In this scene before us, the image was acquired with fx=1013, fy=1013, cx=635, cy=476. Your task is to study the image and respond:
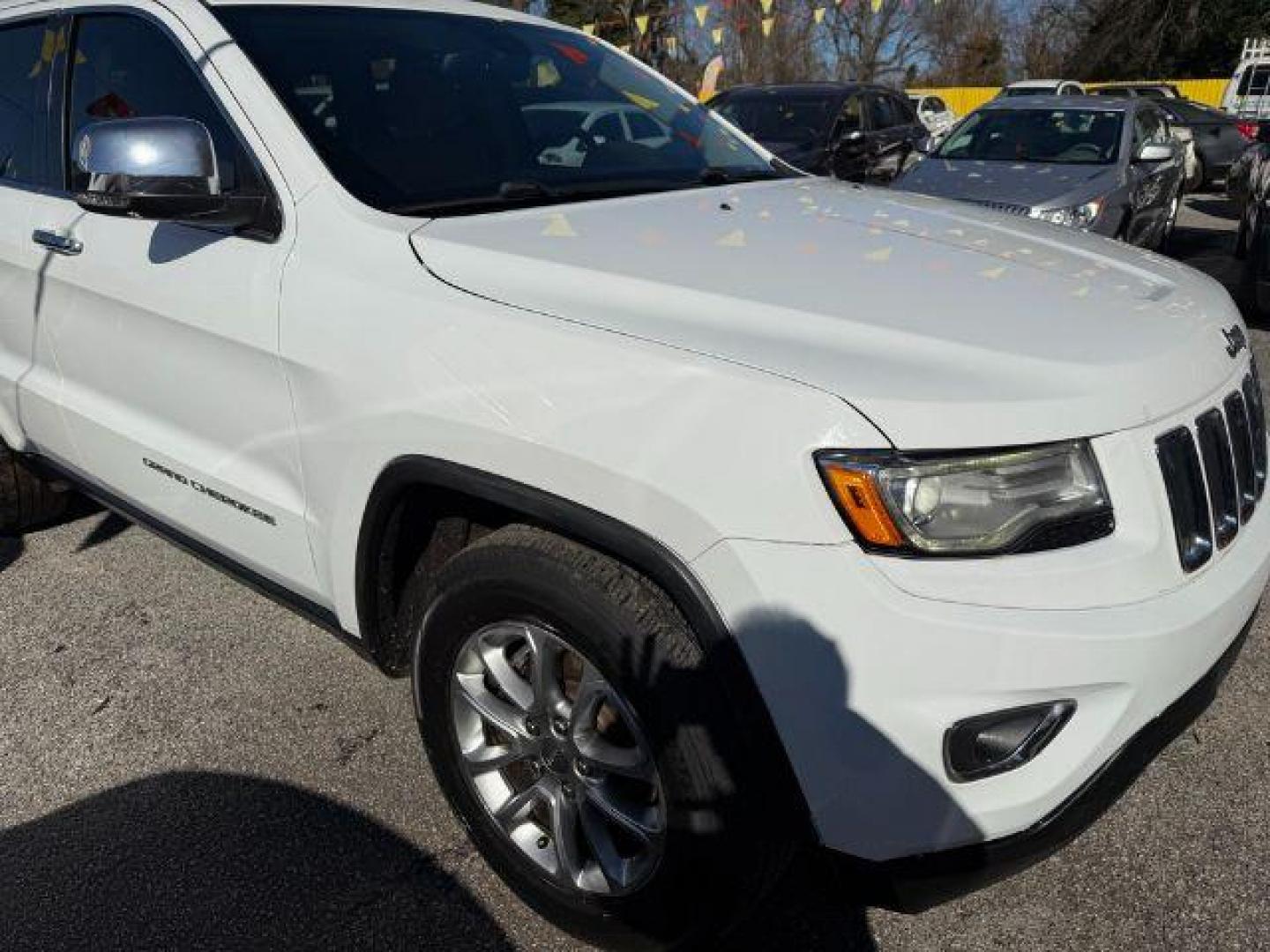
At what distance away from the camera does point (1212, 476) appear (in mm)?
1808

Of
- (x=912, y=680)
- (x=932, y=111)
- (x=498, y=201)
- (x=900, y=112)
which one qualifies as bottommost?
(x=932, y=111)

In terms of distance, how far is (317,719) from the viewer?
278 cm

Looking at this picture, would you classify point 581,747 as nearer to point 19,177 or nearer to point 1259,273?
point 19,177

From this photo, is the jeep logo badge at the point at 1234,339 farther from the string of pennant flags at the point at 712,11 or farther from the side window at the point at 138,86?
the string of pennant flags at the point at 712,11

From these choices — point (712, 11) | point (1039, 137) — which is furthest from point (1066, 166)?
point (712, 11)

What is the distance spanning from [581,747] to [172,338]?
4.65 ft

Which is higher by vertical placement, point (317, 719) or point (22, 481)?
point (22, 481)

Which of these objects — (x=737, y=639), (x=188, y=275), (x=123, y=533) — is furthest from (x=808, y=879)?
(x=123, y=533)

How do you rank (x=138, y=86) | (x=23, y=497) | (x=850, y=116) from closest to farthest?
(x=138, y=86) < (x=23, y=497) < (x=850, y=116)

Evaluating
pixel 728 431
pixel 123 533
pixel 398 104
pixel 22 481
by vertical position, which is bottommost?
pixel 123 533

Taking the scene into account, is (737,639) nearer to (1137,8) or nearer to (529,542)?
(529,542)

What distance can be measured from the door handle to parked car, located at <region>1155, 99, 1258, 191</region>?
1663 centimetres

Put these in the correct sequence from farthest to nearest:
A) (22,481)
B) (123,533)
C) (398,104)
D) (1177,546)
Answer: (123,533) → (22,481) → (398,104) → (1177,546)

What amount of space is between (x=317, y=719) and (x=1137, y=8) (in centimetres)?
4210
